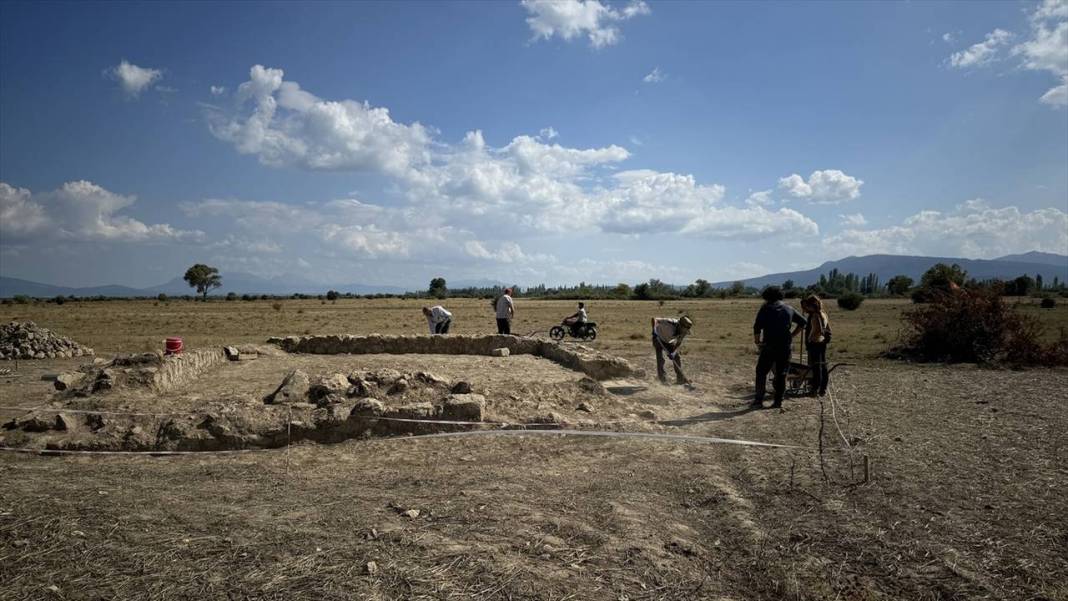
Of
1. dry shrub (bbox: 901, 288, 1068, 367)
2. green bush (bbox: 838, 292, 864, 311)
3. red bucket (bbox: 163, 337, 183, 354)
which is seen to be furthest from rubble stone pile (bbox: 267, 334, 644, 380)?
green bush (bbox: 838, 292, 864, 311)

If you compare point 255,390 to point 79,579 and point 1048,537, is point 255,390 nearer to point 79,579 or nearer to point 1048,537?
point 79,579

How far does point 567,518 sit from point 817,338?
21.6 ft

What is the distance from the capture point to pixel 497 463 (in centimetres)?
604

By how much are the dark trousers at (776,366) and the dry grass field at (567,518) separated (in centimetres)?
89

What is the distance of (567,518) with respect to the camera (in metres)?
4.47

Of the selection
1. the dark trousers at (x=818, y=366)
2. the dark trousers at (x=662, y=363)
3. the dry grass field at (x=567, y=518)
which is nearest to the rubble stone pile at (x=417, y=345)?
the dark trousers at (x=662, y=363)

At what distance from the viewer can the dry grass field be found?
352 cm

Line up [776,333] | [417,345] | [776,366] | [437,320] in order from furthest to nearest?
[437,320] → [417,345] → [776,366] → [776,333]

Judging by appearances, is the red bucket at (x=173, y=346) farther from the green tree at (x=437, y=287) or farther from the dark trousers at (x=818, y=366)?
the green tree at (x=437, y=287)

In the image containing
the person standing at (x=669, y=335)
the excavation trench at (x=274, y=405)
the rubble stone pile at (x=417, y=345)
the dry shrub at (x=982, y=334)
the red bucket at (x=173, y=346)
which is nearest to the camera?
the excavation trench at (x=274, y=405)

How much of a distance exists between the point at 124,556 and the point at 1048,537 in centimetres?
662

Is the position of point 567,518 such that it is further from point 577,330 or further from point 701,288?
point 701,288

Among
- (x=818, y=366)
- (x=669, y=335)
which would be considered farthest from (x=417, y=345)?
(x=818, y=366)

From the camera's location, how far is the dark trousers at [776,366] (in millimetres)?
8289
